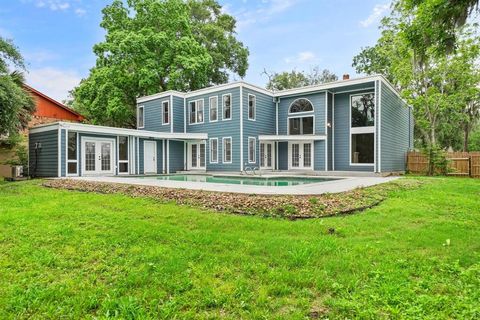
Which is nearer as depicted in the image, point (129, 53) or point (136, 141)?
point (136, 141)

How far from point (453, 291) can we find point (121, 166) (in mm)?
16364

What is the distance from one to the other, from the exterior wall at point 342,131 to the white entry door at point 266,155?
12.7ft

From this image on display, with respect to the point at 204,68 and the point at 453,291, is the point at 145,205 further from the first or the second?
the point at 204,68

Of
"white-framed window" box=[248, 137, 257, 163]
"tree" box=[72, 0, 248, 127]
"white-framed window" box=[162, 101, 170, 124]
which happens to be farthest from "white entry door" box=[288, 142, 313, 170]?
"tree" box=[72, 0, 248, 127]

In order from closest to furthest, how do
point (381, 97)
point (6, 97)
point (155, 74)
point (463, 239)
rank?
point (463, 239) → point (6, 97) → point (381, 97) → point (155, 74)

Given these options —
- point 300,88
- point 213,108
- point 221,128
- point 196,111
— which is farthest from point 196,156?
point 300,88

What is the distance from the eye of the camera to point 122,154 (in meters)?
16.8

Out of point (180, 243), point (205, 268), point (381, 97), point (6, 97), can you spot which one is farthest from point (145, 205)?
point (381, 97)

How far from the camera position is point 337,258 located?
3562 mm

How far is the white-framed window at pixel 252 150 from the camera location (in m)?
17.9

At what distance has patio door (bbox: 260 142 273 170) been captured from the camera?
18.8 m

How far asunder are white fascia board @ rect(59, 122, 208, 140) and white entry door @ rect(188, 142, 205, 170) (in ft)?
3.09

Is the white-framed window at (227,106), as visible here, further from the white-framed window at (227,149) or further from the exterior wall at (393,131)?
the exterior wall at (393,131)

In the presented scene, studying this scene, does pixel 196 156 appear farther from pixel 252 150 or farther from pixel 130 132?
pixel 130 132
